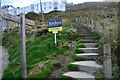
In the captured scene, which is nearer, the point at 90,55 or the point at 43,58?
the point at 90,55

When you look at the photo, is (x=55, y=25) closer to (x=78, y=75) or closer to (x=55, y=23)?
(x=55, y=23)

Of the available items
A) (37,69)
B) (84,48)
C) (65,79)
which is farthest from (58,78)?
(84,48)

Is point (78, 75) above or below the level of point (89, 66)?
below

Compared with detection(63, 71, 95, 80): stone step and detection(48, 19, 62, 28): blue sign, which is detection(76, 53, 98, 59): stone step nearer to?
detection(63, 71, 95, 80): stone step

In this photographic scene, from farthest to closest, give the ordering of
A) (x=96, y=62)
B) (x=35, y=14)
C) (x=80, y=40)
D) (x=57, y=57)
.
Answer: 1. (x=35, y=14)
2. (x=80, y=40)
3. (x=57, y=57)
4. (x=96, y=62)

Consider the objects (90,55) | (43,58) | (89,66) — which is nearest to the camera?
(89,66)

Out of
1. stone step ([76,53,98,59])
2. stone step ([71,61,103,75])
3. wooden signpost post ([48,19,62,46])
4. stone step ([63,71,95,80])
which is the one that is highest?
wooden signpost post ([48,19,62,46])

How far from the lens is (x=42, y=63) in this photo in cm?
908

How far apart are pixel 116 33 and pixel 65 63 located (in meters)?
1.87

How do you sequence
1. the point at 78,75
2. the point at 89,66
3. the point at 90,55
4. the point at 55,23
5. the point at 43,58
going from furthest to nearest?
1. the point at 55,23
2. the point at 43,58
3. the point at 90,55
4. the point at 89,66
5. the point at 78,75

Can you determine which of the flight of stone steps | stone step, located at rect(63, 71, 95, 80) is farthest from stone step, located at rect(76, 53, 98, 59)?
stone step, located at rect(63, 71, 95, 80)

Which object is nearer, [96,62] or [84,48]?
[96,62]

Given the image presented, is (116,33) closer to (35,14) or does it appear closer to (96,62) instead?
(96,62)

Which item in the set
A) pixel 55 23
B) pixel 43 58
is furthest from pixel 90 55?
pixel 55 23
